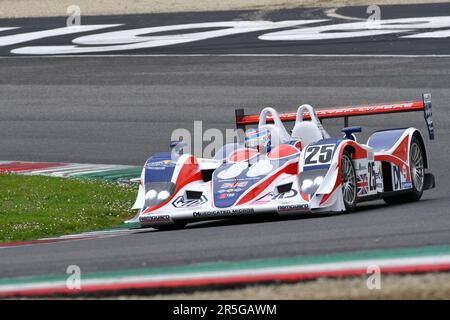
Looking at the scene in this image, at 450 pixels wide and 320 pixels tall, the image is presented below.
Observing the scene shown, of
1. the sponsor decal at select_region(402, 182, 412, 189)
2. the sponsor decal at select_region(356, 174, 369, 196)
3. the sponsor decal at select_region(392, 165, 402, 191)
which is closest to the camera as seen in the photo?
the sponsor decal at select_region(356, 174, 369, 196)

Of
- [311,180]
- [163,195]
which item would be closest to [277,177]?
[311,180]

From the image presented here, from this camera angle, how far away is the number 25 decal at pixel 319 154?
11453mm

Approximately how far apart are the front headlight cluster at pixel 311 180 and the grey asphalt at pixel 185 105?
0.31 m

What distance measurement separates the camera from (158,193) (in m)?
11.9

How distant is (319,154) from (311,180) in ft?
0.93

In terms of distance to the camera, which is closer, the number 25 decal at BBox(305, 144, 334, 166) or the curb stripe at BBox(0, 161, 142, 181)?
the number 25 decal at BBox(305, 144, 334, 166)

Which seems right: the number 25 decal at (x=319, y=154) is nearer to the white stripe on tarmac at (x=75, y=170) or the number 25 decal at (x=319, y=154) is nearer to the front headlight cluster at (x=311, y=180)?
the front headlight cluster at (x=311, y=180)

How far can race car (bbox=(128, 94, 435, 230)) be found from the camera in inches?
448

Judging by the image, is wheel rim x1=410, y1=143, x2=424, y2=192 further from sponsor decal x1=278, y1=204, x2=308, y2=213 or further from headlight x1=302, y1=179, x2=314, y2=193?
sponsor decal x1=278, y1=204, x2=308, y2=213

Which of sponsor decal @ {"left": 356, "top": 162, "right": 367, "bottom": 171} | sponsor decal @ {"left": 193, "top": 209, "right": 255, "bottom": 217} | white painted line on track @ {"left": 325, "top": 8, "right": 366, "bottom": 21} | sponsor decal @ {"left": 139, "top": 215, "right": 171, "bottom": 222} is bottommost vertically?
sponsor decal @ {"left": 139, "top": 215, "right": 171, "bottom": 222}

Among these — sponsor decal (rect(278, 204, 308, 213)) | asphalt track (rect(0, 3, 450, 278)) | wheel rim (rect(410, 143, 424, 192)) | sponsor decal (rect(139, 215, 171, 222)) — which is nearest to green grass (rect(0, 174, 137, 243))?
sponsor decal (rect(139, 215, 171, 222))

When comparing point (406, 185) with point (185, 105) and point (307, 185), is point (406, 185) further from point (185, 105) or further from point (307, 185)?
point (185, 105)

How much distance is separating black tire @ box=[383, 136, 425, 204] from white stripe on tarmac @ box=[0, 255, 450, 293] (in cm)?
579

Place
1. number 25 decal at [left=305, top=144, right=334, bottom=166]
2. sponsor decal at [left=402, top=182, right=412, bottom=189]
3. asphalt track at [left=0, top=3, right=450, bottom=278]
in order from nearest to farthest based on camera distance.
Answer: asphalt track at [left=0, top=3, right=450, bottom=278] → number 25 decal at [left=305, top=144, right=334, bottom=166] → sponsor decal at [left=402, top=182, right=412, bottom=189]
